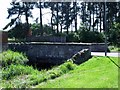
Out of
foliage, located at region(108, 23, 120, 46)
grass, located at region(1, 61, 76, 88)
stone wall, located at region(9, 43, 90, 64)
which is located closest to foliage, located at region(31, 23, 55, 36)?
foliage, located at region(108, 23, 120, 46)

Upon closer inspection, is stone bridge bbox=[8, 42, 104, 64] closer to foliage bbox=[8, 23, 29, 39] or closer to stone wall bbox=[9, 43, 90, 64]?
stone wall bbox=[9, 43, 90, 64]

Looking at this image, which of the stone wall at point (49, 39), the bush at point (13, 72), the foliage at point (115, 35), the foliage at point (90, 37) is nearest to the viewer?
the bush at point (13, 72)

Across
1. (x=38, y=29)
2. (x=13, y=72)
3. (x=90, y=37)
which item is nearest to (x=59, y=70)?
(x=13, y=72)

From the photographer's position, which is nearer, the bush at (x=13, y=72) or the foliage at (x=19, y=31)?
the bush at (x=13, y=72)

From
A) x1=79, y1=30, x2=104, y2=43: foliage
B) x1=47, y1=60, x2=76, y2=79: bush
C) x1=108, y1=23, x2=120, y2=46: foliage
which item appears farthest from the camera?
x1=79, y1=30, x2=104, y2=43: foliage

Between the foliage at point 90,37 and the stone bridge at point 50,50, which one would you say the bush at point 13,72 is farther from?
the foliage at point 90,37

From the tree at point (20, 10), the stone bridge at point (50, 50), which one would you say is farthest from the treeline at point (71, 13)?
the stone bridge at point (50, 50)

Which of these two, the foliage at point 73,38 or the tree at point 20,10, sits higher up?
the tree at point 20,10

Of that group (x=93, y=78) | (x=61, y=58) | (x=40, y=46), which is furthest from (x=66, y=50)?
(x=93, y=78)

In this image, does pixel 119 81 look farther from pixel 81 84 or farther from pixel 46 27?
pixel 46 27

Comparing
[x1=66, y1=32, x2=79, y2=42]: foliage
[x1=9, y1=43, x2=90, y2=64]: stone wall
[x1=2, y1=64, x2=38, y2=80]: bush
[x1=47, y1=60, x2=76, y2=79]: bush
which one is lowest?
[x1=66, y1=32, x2=79, y2=42]: foliage

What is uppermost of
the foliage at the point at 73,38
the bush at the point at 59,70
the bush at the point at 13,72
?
the bush at the point at 59,70

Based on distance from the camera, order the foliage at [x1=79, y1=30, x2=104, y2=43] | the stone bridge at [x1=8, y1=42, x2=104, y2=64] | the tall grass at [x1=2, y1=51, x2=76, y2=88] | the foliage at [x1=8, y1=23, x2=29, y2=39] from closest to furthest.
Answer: the tall grass at [x1=2, y1=51, x2=76, y2=88] < the stone bridge at [x1=8, y1=42, x2=104, y2=64] < the foliage at [x1=79, y1=30, x2=104, y2=43] < the foliage at [x1=8, y1=23, x2=29, y2=39]

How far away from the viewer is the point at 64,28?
4800 cm
